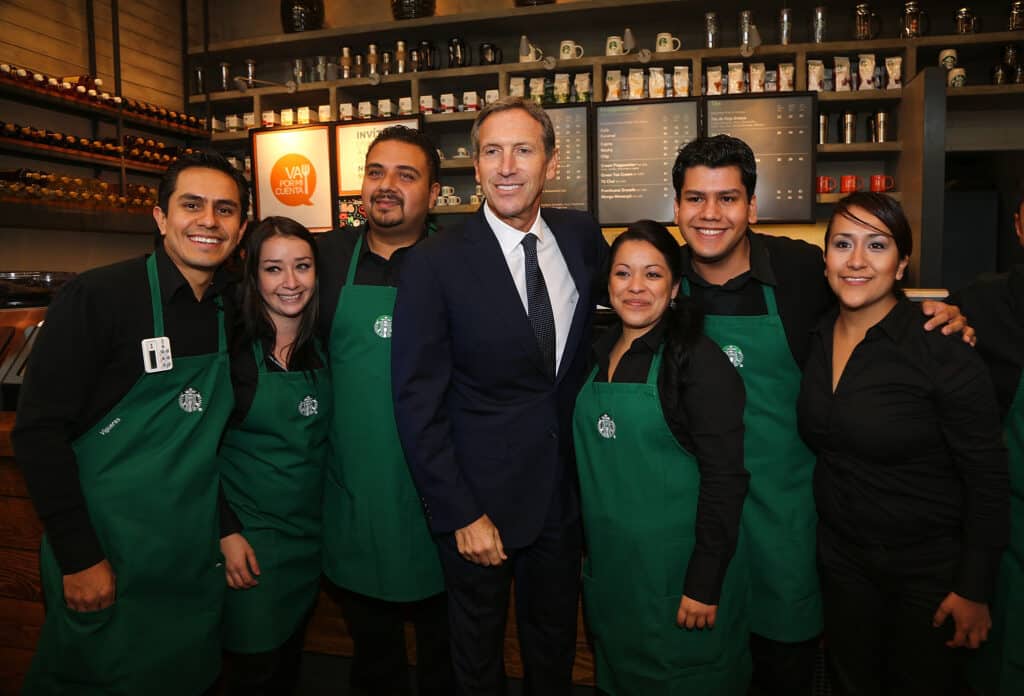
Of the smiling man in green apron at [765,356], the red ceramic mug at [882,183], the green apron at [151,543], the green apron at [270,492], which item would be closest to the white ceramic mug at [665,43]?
the red ceramic mug at [882,183]

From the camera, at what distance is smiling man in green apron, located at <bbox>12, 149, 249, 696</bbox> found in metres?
1.38

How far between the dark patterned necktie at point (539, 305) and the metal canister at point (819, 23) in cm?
388

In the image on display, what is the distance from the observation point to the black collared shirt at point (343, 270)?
183cm

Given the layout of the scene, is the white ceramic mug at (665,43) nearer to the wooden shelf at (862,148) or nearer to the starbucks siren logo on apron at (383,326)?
the wooden shelf at (862,148)

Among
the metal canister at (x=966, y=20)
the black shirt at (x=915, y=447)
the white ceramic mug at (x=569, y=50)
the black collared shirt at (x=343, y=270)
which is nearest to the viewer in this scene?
the black shirt at (x=915, y=447)

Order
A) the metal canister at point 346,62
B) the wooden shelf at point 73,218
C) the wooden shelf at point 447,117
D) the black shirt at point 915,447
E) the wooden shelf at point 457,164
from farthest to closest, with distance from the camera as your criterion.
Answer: the metal canister at point 346,62 < the wooden shelf at point 457,164 < the wooden shelf at point 447,117 < the wooden shelf at point 73,218 < the black shirt at point 915,447

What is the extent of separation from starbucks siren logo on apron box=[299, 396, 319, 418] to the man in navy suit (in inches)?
12.3

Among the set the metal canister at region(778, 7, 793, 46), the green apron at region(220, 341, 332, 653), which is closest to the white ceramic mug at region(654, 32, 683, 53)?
the metal canister at region(778, 7, 793, 46)

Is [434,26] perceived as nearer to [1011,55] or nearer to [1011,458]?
[1011,55]

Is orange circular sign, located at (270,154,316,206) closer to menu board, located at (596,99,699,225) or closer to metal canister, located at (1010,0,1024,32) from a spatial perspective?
menu board, located at (596,99,699,225)

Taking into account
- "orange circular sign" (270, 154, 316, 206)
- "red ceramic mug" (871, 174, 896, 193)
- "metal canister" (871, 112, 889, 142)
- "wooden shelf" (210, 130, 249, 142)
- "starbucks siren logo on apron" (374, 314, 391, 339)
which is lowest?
"starbucks siren logo on apron" (374, 314, 391, 339)

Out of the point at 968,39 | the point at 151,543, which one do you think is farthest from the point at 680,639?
the point at 968,39

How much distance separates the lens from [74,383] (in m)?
1.38

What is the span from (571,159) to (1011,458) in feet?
11.5
